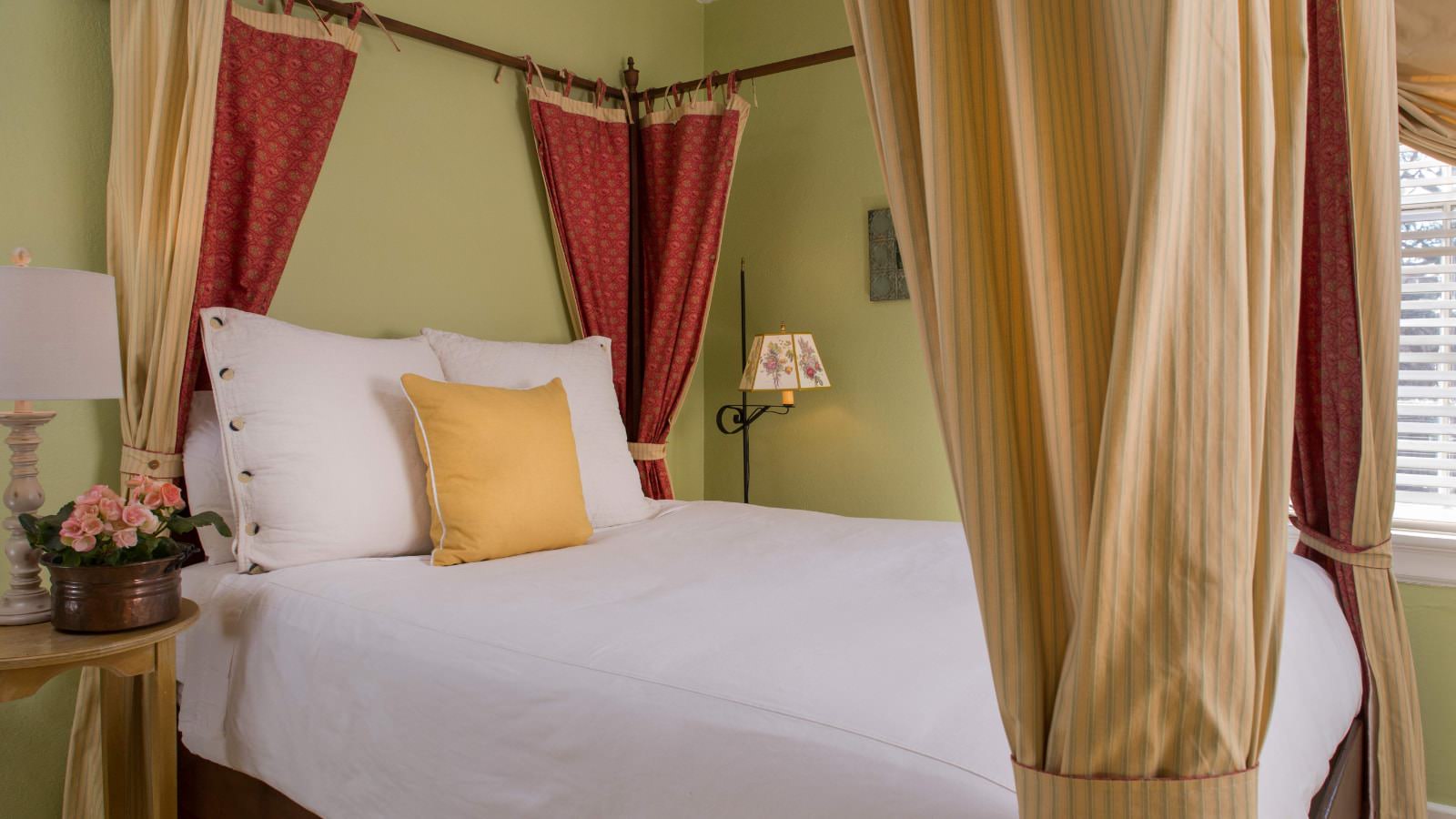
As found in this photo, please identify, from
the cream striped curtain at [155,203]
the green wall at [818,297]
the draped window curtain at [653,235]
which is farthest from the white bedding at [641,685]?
the green wall at [818,297]

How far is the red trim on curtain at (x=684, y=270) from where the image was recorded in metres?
3.42

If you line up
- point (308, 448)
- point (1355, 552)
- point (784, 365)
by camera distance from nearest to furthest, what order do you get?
point (1355, 552)
point (308, 448)
point (784, 365)

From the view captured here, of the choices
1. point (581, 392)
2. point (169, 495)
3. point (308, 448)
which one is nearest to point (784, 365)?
point (581, 392)

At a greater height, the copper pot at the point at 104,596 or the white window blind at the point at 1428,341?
the white window blind at the point at 1428,341

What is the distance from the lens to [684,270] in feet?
11.4

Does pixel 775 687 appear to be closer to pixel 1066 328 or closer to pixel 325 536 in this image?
pixel 1066 328

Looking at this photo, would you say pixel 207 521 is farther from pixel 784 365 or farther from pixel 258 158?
pixel 784 365

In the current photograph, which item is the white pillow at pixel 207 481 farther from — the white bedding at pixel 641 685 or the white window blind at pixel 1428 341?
the white window blind at pixel 1428 341

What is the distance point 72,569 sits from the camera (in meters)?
1.67

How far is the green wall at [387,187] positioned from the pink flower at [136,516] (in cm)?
62

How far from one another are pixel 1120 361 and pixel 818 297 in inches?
123

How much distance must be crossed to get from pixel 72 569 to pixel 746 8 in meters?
3.38

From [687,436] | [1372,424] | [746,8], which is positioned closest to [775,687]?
[1372,424]

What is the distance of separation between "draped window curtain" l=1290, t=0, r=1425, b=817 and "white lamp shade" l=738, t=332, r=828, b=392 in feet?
5.56
